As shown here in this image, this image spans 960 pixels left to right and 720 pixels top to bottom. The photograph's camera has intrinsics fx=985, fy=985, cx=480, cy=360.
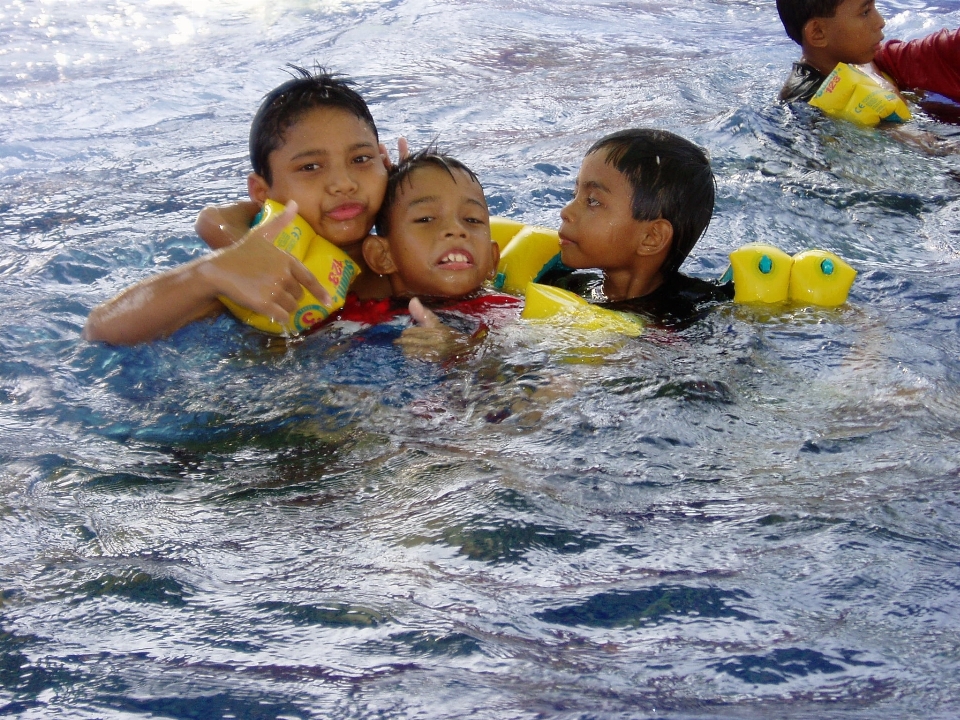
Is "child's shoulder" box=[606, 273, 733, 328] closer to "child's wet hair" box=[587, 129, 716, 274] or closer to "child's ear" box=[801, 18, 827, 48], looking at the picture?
"child's wet hair" box=[587, 129, 716, 274]

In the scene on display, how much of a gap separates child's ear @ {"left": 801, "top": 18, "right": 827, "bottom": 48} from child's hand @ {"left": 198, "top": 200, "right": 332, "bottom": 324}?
4.30 metres

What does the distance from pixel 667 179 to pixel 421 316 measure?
46.5 inches

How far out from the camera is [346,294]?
3.78 metres

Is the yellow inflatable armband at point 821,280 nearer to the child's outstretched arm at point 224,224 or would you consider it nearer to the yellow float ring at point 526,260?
the yellow float ring at point 526,260

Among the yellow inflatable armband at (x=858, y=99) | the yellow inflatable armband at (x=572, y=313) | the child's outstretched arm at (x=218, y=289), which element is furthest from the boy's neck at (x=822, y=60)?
the child's outstretched arm at (x=218, y=289)

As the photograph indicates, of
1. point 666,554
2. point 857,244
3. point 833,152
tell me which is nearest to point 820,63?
point 833,152

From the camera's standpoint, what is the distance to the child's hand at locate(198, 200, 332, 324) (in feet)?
10.5

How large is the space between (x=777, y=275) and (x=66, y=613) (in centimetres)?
276

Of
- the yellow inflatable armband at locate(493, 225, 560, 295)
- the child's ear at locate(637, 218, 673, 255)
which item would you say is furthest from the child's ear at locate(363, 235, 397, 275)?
the child's ear at locate(637, 218, 673, 255)

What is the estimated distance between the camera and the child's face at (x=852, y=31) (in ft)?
19.8

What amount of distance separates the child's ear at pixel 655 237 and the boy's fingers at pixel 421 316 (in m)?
0.93

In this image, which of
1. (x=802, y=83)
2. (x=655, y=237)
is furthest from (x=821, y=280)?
(x=802, y=83)

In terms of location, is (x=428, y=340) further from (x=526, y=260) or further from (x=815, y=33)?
(x=815, y=33)

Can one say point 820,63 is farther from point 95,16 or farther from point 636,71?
point 95,16
